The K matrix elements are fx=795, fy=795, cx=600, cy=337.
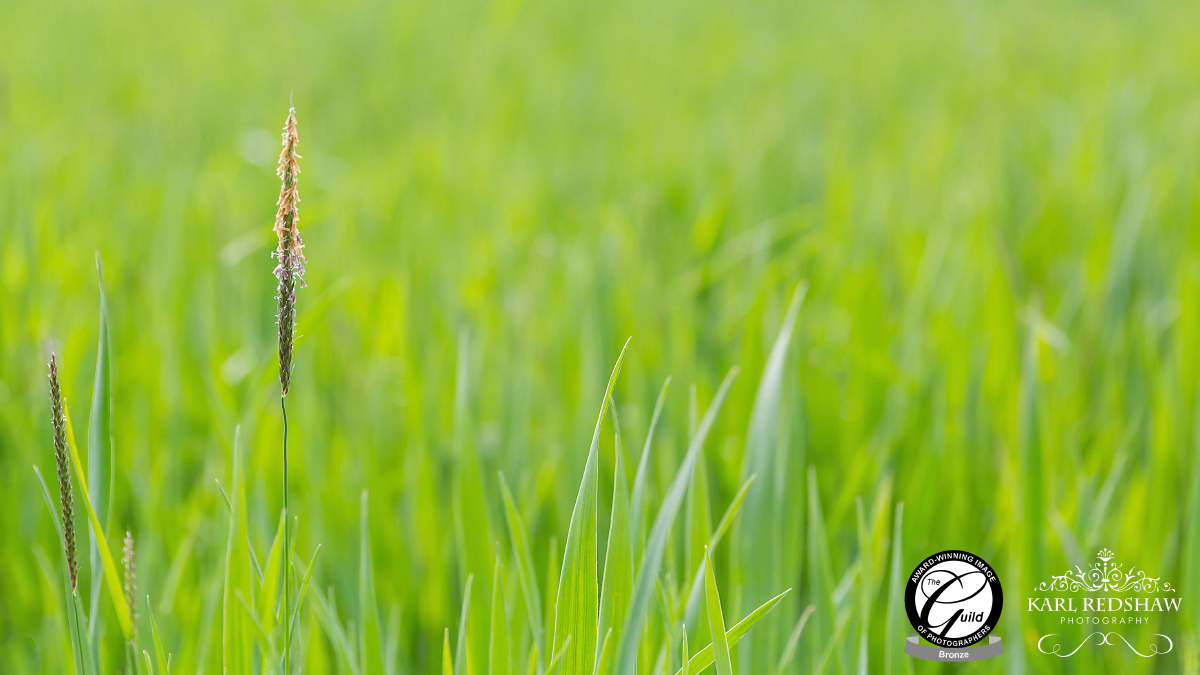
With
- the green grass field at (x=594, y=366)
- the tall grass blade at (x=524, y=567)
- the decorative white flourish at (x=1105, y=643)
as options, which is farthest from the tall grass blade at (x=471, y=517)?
the decorative white flourish at (x=1105, y=643)

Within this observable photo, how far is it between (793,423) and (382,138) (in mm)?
1660

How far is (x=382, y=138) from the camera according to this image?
2068 millimetres

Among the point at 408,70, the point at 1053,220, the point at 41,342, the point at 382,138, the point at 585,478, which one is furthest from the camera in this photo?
the point at 408,70

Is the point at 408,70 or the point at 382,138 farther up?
the point at 408,70

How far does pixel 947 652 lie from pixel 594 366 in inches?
16.7

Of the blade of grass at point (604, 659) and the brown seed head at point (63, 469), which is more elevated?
the brown seed head at point (63, 469)

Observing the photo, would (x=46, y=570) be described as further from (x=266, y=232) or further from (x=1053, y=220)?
(x=1053, y=220)

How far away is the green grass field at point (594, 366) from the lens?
0.54 metres

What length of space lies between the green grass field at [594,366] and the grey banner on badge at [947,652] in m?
0.02

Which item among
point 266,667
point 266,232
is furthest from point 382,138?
point 266,667

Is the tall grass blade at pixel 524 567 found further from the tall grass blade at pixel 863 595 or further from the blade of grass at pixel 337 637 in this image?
the tall grass blade at pixel 863 595

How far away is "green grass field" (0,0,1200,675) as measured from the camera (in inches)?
21.1

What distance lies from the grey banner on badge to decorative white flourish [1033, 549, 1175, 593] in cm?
7

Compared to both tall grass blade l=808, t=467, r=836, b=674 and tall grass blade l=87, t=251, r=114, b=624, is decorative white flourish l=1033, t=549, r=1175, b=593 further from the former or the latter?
tall grass blade l=87, t=251, r=114, b=624
